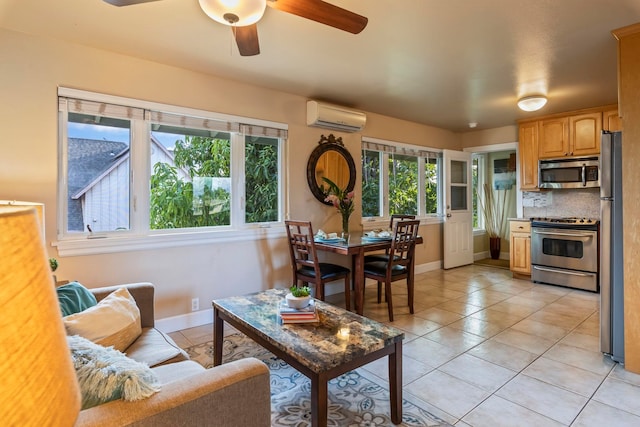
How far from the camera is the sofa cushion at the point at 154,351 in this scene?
1.61 metres

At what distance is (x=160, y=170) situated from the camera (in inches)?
123

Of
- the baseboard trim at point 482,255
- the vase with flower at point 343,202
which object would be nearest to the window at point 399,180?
the vase with flower at point 343,202

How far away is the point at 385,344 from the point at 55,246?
2.51 m

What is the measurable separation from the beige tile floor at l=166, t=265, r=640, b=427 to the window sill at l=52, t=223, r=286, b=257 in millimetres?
822

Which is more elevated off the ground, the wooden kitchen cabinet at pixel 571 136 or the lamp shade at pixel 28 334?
the wooden kitchen cabinet at pixel 571 136

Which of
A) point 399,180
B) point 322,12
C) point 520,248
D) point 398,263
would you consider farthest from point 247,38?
point 520,248

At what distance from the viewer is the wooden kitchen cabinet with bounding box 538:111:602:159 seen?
451 centimetres

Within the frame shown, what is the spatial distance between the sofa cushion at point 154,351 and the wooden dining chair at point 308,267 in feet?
5.32

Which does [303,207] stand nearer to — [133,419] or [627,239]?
[627,239]

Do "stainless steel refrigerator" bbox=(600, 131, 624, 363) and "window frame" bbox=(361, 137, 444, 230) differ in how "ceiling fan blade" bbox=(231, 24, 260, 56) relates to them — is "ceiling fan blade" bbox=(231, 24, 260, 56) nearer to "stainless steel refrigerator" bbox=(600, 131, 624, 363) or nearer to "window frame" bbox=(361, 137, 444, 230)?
"stainless steel refrigerator" bbox=(600, 131, 624, 363)

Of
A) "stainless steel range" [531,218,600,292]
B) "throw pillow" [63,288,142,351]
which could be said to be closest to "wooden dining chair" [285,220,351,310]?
"throw pillow" [63,288,142,351]

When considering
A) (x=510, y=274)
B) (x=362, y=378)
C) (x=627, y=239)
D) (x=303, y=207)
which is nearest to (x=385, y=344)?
(x=362, y=378)

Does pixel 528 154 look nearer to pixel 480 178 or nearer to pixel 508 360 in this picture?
pixel 480 178

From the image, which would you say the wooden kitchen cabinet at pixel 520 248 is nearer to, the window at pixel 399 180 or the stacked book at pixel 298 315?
the window at pixel 399 180
